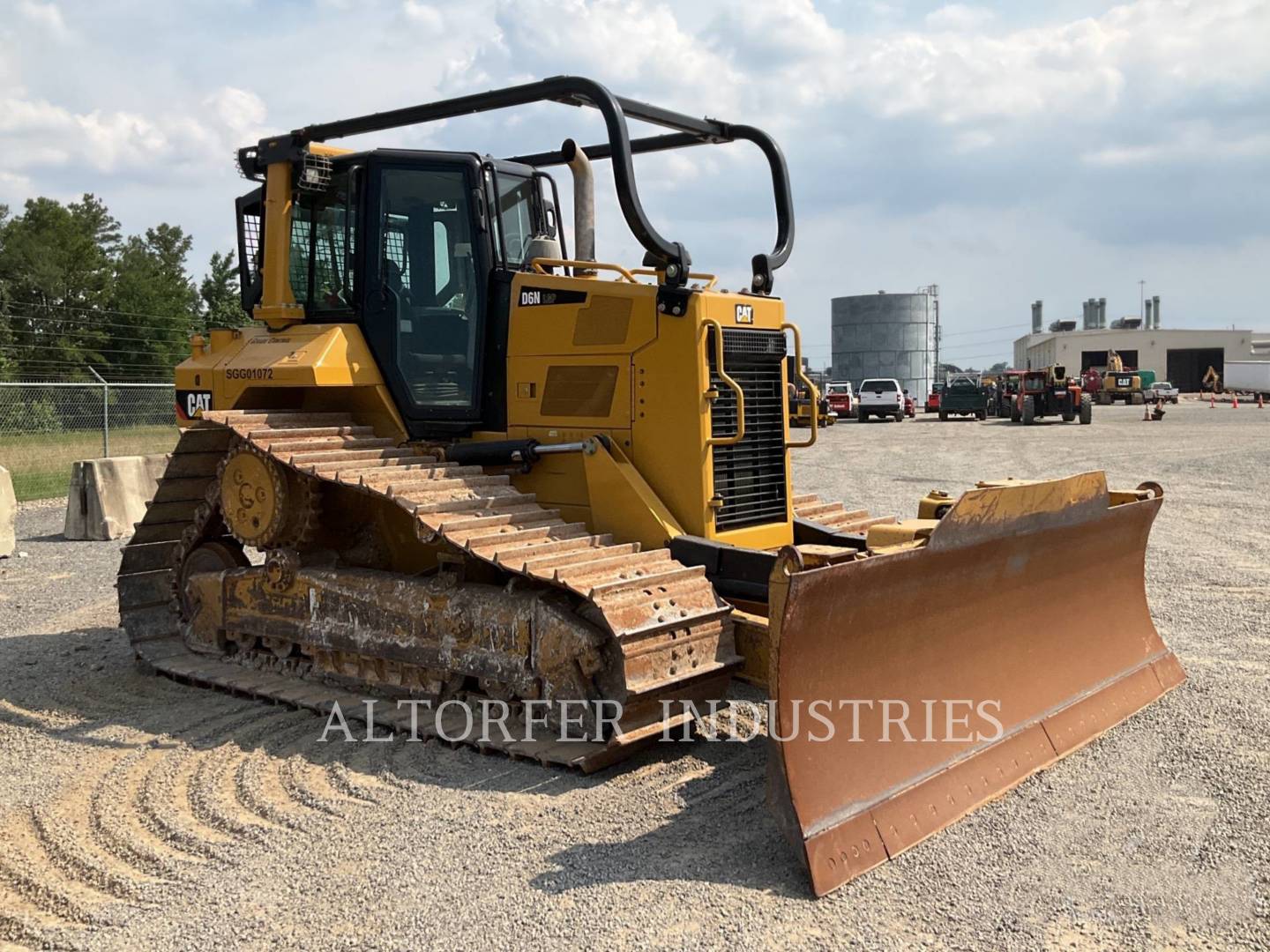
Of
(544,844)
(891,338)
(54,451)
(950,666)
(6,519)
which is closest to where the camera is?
(544,844)

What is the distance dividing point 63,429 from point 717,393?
1515cm

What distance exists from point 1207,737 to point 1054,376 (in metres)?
31.8

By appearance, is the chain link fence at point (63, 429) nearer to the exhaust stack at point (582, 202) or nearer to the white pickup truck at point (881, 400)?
the exhaust stack at point (582, 202)

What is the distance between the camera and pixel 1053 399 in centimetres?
3491

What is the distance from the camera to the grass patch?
17422 millimetres

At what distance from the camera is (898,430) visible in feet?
111

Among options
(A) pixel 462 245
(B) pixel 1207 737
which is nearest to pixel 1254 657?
(B) pixel 1207 737

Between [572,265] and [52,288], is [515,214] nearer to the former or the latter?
[572,265]
